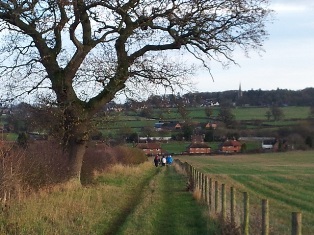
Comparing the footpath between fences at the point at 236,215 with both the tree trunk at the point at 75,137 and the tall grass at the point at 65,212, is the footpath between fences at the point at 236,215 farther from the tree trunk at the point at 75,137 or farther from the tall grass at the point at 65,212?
the tree trunk at the point at 75,137

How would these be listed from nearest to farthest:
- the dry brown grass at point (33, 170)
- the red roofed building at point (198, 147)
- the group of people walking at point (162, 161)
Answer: the dry brown grass at point (33, 170)
the group of people walking at point (162, 161)
the red roofed building at point (198, 147)

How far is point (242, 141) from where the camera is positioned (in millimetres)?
109125

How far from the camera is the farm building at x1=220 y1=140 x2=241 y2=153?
10338cm

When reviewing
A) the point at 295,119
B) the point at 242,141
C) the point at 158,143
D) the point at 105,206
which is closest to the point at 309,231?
the point at 105,206

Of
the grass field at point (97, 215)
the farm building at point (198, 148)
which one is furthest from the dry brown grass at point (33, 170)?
the farm building at point (198, 148)

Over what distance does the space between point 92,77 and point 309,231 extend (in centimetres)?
960

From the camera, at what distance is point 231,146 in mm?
104438

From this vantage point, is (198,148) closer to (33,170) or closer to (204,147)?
Result: (204,147)

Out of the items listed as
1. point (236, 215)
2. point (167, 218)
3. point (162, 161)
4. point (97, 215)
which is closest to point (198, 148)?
point (162, 161)

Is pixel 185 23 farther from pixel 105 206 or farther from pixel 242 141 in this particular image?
pixel 242 141

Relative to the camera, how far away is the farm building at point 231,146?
103 metres

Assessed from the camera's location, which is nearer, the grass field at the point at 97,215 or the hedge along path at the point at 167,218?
the grass field at the point at 97,215

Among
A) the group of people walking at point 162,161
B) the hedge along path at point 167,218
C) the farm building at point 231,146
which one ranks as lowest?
the group of people walking at point 162,161

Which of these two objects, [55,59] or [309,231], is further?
[55,59]
